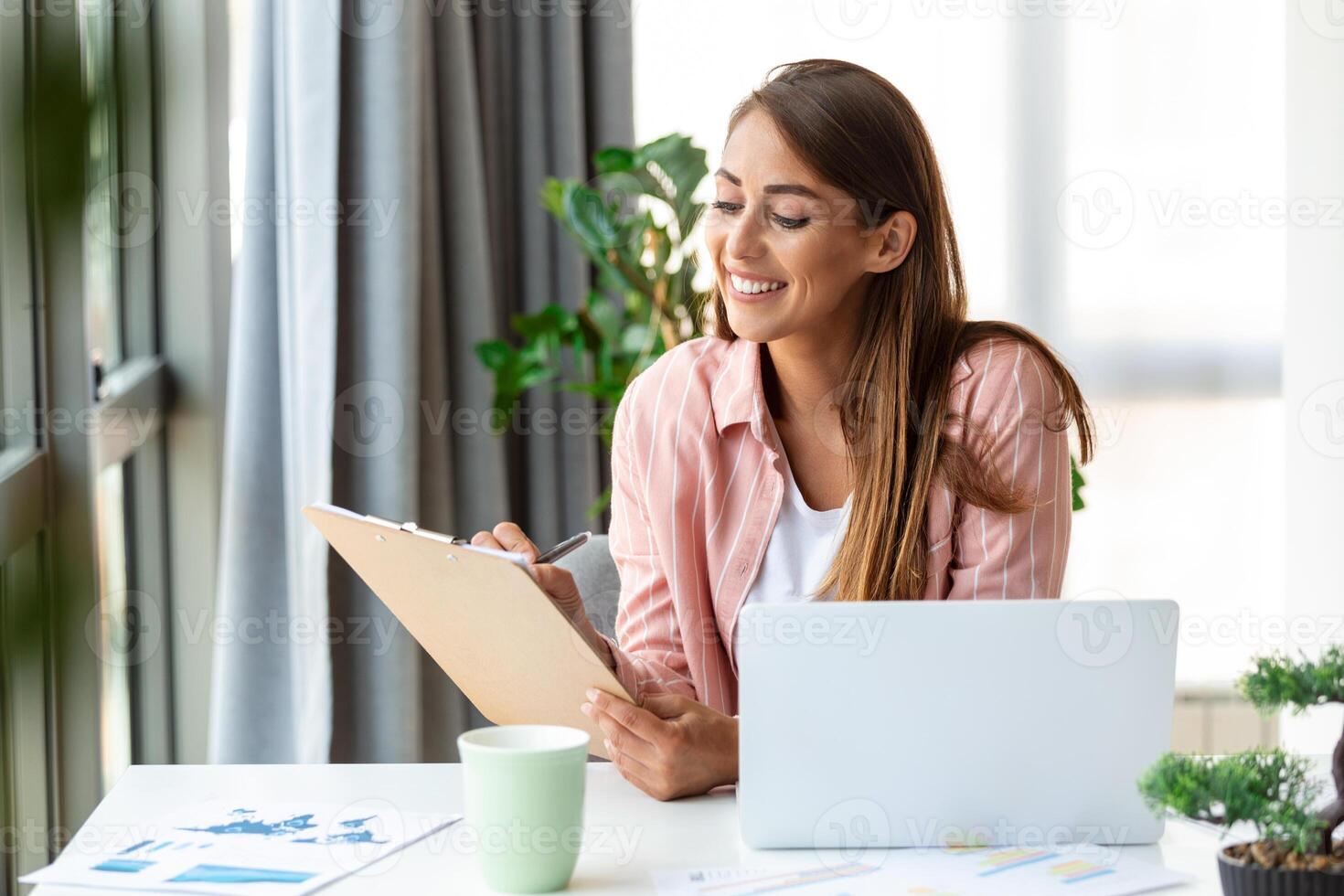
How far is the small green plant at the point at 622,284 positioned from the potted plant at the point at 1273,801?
172cm

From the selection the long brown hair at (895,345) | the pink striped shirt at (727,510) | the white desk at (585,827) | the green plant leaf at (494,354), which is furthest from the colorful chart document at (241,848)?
the green plant leaf at (494,354)

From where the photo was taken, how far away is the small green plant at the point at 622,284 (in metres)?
2.35

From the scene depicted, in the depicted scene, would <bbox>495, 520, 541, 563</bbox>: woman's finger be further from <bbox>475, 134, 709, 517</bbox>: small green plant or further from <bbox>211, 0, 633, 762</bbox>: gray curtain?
<bbox>475, 134, 709, 517</bbox>: small green plant

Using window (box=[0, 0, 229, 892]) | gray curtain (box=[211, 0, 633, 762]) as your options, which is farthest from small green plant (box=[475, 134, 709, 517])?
window (box=[0, 0, 229, 892])

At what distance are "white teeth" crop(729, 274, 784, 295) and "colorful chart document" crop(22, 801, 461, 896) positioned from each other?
0.73m

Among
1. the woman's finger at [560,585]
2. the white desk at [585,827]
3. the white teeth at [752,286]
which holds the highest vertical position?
the white teeth at [752,286]

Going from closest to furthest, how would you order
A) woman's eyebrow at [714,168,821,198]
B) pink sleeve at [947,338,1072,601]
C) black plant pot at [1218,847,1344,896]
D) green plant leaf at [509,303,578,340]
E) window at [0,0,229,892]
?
window at [0,0,229,892], black plant pot at [1218,847,1344,896], pink sleeve at [947,338,1072,601], woman's eyebrow at [714,168,821,198], green plant leaf at [509,303,578,340]

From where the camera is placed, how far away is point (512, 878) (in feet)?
2.68

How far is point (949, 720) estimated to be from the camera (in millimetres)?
871

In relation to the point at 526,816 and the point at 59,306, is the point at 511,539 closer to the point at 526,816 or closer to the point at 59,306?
the point at 526,816

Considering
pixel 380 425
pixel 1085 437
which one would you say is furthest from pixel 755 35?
pixel 1085 437

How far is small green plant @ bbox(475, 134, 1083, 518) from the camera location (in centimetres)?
235

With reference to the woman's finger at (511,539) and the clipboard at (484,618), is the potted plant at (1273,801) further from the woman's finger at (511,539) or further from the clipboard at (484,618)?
the woman's finger at (511,539)

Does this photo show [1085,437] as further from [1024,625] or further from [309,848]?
[309,848]
